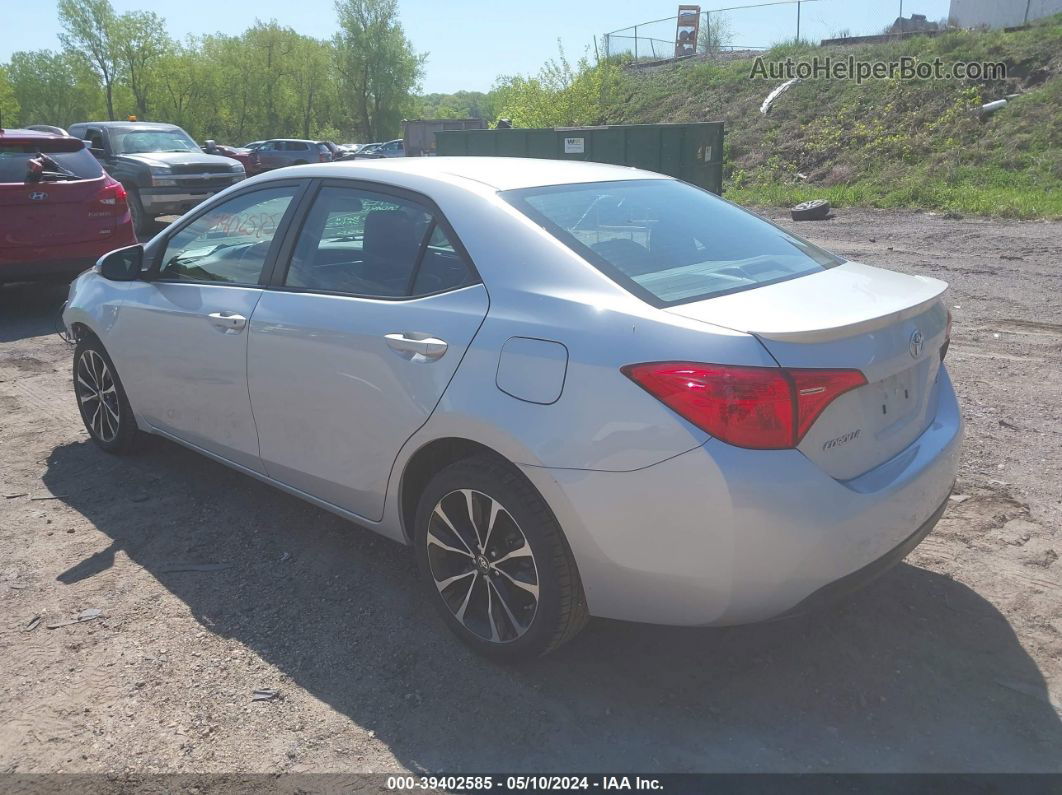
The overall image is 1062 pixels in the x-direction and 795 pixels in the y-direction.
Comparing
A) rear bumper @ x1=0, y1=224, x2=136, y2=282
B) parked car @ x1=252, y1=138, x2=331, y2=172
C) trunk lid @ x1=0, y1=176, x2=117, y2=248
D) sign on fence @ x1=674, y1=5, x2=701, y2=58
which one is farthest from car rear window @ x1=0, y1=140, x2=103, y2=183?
sign on fence @ x1=674, y1=5, x2=701, y2=58

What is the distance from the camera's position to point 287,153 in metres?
34.5

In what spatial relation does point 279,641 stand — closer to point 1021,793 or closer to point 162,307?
point 162,307

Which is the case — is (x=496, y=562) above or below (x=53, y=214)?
below

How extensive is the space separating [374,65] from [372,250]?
76979 millimetres

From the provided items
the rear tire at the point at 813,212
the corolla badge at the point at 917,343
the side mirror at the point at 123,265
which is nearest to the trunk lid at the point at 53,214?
the side mirror at the point at 123,265

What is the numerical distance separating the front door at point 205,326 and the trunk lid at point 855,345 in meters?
2.05

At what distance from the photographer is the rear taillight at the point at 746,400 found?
7.86ft

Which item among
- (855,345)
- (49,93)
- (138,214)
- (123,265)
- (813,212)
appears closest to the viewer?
(855,345)

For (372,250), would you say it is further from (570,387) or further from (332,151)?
(332,151)

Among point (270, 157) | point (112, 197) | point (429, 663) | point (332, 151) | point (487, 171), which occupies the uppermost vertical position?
point (332, 151)

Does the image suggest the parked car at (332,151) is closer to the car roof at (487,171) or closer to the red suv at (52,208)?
the red suv at (52,208)

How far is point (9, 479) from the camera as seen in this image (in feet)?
15.8

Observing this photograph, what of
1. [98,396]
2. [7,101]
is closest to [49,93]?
[7,101]

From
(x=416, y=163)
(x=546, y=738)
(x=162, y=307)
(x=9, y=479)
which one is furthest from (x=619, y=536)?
(x=9, y=479)
